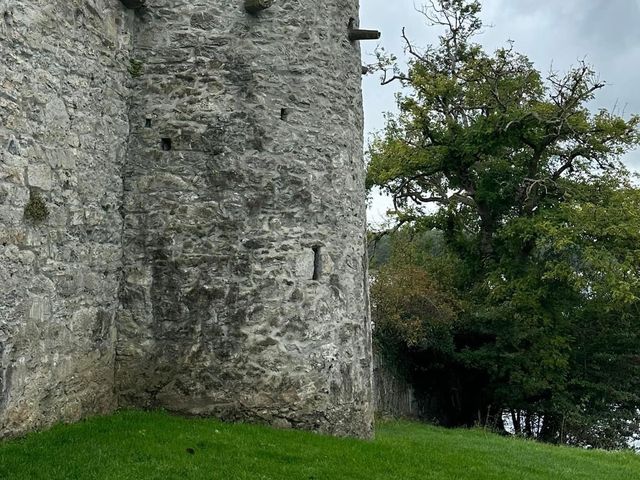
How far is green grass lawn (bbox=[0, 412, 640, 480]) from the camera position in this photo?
241 inches

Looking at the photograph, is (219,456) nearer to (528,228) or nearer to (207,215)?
(207,215)

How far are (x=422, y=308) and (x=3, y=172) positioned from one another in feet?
40.8

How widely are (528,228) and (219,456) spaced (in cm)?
1235

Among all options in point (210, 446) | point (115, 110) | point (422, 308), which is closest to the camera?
point (210, 446)

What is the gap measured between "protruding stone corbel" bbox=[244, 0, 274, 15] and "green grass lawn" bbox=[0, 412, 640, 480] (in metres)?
5.28

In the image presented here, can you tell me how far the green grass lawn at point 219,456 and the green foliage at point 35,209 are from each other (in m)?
2.15

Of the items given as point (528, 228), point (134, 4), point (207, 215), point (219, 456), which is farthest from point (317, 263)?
point (528, 228)

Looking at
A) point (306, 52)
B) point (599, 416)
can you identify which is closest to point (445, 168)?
point (599, 416)

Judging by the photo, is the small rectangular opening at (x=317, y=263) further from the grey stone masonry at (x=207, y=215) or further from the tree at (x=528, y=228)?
the tree at (x=528, y=228)

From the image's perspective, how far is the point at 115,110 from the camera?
343 inches

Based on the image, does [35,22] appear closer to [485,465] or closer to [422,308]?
[485,465]

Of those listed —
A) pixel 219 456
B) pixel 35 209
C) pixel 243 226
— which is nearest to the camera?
pixel 219 456

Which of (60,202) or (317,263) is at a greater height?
(60,202)

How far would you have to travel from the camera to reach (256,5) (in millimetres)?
9117
